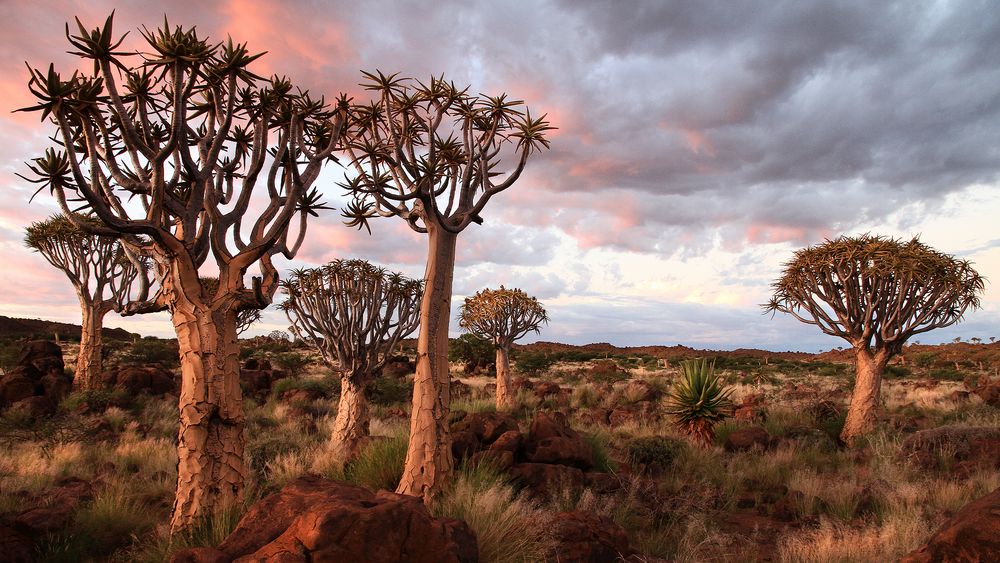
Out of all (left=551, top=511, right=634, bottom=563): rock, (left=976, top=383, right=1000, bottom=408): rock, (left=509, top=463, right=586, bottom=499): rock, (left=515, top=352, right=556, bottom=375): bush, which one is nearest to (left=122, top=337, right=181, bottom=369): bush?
(left=515, top=352, right=556, bottom=375): bush

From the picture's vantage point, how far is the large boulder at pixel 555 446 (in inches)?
350

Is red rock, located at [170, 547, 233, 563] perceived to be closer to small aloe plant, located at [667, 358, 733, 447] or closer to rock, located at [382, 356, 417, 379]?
small aloe plant, located at [667, 358, 733, 447]

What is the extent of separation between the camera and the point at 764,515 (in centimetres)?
870

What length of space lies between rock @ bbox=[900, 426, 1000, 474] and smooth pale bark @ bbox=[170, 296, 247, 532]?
11251mm

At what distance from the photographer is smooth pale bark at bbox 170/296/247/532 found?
20.7 ft

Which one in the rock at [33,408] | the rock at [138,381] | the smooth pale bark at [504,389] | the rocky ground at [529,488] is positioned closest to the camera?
the rocky ground at [529,488]

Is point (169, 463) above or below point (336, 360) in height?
below

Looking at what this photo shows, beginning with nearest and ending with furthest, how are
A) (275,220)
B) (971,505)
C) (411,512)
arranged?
1. (411,512)
2. (971,505)
3. (275,220)

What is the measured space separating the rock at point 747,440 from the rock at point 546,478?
5.87 m

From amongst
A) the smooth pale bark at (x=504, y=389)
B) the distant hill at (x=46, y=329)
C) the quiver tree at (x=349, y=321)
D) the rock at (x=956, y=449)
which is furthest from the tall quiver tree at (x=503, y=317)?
the distant hill at (x=46, y=329)

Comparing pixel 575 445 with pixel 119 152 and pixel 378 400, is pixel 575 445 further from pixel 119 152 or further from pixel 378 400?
pixel 378 400

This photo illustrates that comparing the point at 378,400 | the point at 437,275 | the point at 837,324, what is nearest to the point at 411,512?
the point at 437,275

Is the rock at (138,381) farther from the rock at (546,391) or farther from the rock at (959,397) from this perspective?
the rock at (959,397)

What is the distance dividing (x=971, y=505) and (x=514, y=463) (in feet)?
18.3
